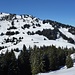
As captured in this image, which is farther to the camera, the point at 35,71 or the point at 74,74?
the point at 35,71

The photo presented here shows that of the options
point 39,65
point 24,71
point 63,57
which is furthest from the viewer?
point 63,57

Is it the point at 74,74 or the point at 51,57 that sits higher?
the point at 51,57

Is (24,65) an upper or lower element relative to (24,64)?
lower

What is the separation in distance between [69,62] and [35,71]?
79.4ft

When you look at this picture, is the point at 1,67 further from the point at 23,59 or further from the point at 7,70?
the point at 23,59

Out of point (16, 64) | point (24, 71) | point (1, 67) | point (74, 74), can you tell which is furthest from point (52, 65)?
point (74, 74)

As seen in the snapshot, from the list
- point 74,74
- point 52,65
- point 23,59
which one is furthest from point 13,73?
point 74,74

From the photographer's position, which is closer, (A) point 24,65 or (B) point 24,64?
(A) point 24,65

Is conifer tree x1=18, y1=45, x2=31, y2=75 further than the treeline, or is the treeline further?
conifer tree x1=18, y1=45, x2=31, y2=75

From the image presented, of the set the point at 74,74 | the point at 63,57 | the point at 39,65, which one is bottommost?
the point at 74,74

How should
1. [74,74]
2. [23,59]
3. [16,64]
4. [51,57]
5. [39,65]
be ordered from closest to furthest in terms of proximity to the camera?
[74,74], [39,65], [16,64], [23,59], [51,57]

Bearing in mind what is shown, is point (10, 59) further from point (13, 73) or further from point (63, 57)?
point (63, 57)

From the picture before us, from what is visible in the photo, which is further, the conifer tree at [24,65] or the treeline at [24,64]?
the conifer tree at [24,65]

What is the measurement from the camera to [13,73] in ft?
306
